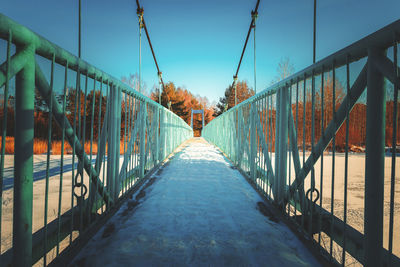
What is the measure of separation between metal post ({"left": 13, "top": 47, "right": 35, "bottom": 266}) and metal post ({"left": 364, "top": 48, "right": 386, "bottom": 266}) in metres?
1.41

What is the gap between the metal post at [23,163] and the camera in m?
0.81

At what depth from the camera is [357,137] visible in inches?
45.1

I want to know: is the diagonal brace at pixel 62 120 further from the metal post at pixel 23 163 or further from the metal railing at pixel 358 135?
the metal railing at pixel 358 135

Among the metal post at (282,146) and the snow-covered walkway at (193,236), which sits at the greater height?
the metal post at (282,146)

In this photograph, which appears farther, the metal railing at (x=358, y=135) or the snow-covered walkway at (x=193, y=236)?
the snow-covered walkway at (x=193, y=236)

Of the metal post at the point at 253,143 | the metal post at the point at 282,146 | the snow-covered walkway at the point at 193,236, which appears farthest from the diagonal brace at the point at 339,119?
the metal post at the point at 253,143

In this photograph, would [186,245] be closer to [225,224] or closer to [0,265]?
[225,224]

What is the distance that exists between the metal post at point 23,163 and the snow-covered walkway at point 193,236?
31 centimetres

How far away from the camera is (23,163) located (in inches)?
32.2

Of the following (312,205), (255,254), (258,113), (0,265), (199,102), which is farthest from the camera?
(199,102)

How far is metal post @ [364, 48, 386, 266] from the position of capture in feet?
2.66

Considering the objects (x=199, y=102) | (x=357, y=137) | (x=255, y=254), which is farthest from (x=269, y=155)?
(x=199, y=102)

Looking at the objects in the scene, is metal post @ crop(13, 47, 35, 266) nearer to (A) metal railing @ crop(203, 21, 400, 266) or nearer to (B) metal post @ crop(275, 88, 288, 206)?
(A) metal railing @ crop(203, 21, 400, 266)

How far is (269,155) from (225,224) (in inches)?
38.4
